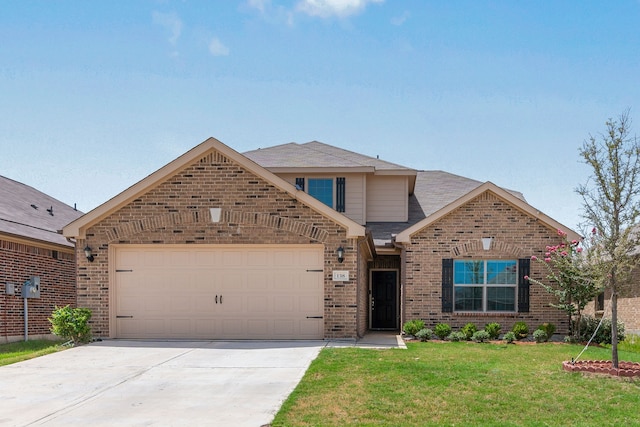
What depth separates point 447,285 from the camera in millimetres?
16219

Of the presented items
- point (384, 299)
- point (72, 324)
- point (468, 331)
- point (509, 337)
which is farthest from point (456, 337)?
point (72, 324)

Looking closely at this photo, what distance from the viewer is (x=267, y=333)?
14633 mm

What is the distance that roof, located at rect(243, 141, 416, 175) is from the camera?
792 inches

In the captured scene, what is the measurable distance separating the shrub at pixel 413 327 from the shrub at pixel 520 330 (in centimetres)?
233

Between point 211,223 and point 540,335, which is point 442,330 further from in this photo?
point 211,223

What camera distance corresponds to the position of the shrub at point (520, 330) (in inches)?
607

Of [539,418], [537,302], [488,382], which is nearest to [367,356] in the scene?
[488,382]

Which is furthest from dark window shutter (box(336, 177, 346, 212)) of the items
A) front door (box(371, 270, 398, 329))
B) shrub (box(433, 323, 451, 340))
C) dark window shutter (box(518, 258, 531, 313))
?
dark window shutter (box(518, 258, 531, 313))

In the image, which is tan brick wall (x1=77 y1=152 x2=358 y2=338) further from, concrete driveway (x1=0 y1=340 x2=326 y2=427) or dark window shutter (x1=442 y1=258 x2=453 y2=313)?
dark window shutter (x1=442 y1=258 x2=453 y2=313)

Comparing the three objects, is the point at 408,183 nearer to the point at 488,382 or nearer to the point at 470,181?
the point at 470,181

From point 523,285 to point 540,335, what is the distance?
145 centimetres

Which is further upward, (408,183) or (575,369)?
(408,183)

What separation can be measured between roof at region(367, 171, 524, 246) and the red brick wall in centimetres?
967

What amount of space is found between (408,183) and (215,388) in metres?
13.8
